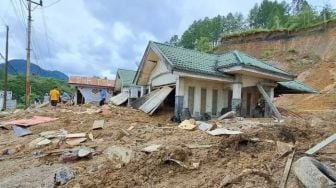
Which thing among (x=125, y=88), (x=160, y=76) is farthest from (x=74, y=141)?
(x=125, y=88)

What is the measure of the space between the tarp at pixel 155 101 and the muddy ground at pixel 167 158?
423 cm

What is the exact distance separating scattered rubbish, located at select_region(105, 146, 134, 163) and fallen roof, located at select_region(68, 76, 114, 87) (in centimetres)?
2420

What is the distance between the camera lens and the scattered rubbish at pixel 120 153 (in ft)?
23.8

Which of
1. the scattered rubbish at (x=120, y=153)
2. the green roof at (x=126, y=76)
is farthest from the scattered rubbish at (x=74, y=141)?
the green roof at (x=126, y=76)

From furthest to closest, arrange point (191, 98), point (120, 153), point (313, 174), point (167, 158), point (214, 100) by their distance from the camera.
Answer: point (214, 100)
point (191, 98)
point (120, 153)
point (167, 158)
point (313, 174)

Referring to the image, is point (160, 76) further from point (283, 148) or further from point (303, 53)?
point (303, 53)

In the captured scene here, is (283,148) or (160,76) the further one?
(160,76)

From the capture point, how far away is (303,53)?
3488 cm

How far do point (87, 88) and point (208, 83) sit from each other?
19.2 m

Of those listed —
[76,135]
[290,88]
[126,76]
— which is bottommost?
[76,135]

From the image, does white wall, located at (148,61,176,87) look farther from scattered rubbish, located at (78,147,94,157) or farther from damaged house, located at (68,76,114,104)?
damaged house, located at (68,76,114,104)

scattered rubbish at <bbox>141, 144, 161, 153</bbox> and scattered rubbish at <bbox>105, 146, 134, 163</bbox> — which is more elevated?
scattered rubbish at <bbox>141, 144, 161, 153</bbox>

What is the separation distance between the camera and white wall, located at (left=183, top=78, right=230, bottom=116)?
559 inches

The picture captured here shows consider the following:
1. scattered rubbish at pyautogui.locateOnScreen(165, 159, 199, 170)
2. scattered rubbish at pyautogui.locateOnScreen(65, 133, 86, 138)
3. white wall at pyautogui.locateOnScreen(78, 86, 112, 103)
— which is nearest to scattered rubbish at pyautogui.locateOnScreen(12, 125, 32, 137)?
scattered rubbish at pyautogui.locateOnScreen(65, 133, 86, 138)
